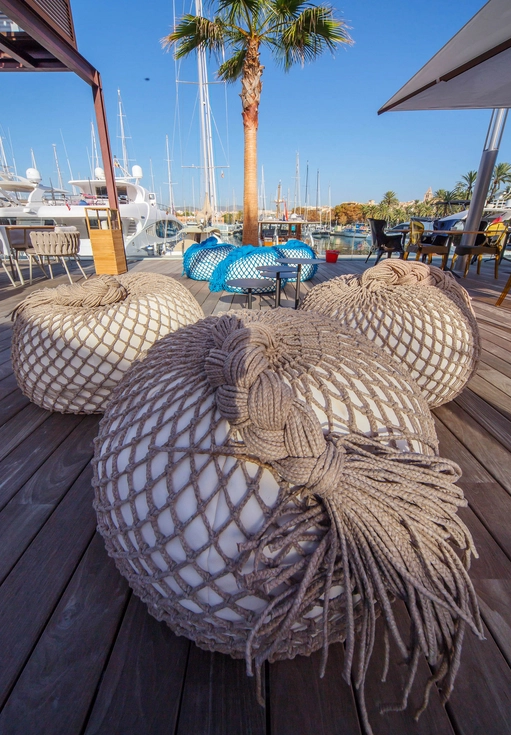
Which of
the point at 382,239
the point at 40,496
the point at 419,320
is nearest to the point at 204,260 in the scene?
the point at 382,239

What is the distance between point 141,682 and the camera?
72 cm

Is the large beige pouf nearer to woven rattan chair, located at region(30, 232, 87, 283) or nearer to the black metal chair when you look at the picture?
woven rattan chair, located at region(30, 232, 87, 283)

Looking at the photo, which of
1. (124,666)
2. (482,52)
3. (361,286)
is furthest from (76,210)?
(124,666)

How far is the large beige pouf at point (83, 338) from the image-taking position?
1.54m

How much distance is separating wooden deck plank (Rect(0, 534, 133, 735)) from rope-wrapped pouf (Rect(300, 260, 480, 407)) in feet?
4.39

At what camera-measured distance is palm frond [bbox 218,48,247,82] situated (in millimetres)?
7216

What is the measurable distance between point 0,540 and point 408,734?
1.11 m

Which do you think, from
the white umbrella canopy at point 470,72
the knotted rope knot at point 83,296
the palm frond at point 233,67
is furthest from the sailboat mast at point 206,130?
the knotted rope knot at point 83,296

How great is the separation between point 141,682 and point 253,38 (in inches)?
353

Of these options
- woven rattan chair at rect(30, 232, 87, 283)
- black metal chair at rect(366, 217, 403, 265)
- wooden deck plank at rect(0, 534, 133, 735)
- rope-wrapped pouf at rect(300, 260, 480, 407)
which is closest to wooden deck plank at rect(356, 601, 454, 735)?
wooden deck plank at rect(0, 534, 133, 735)

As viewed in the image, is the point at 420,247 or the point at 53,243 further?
the point at 420,247

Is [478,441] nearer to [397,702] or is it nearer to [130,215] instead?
[397,702]

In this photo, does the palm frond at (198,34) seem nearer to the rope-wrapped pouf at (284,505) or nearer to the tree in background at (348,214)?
the rope-wrapped pouf at (284,505)

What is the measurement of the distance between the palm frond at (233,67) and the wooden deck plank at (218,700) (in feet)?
30.3
